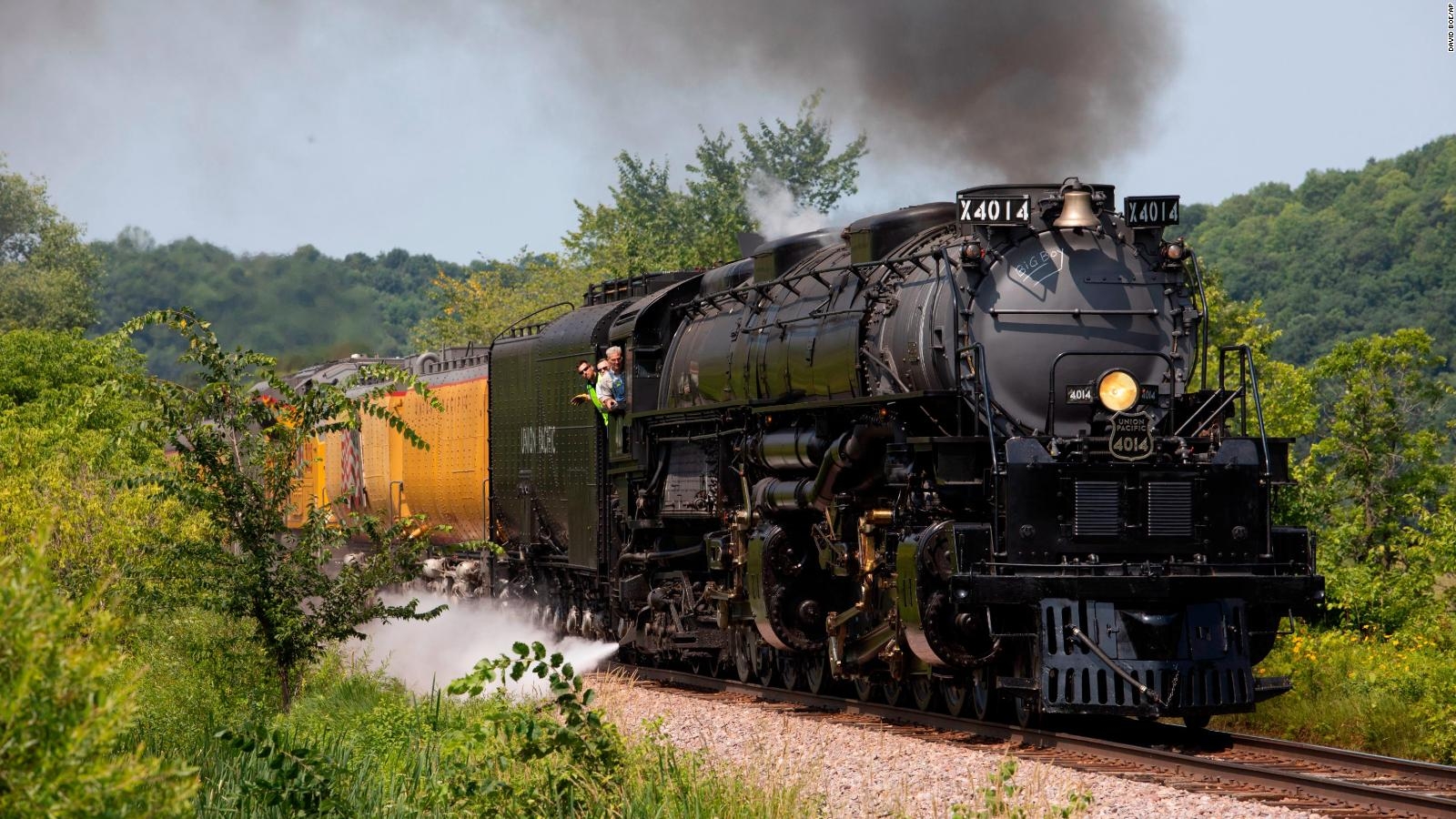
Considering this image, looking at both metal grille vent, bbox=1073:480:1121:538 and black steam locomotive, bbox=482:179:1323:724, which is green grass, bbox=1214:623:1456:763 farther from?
metal grille vent, bbox=1073:480:1121:538

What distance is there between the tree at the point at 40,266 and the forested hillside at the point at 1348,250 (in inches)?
2055

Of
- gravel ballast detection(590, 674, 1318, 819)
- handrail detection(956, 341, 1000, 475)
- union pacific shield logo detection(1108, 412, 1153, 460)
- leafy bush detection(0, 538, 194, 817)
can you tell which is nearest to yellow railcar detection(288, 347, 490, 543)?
gravel ballast detection(590, 674, 1318, 819)

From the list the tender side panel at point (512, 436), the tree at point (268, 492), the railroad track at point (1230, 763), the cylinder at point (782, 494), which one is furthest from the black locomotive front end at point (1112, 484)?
the tender side panel at point (512, 436)

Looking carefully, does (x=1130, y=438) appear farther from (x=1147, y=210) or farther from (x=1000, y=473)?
(x=1147, y=210)

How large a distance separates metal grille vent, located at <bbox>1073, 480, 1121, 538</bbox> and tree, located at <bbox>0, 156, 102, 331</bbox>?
6768 cm

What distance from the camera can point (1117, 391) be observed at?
489 inches

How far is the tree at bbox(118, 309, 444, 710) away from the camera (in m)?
13.5

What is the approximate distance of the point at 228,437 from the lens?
14.1 m

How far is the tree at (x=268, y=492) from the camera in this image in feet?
44.3

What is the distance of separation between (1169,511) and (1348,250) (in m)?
74.0

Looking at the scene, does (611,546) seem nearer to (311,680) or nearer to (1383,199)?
(311,680)

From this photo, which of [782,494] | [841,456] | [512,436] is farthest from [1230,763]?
[512,436]

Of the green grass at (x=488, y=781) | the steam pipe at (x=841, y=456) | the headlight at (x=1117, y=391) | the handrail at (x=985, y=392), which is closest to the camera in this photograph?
A: the green grass at (x=488, y=781)

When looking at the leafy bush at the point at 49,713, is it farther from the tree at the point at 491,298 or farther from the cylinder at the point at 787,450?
the tree at the point at 491,298
